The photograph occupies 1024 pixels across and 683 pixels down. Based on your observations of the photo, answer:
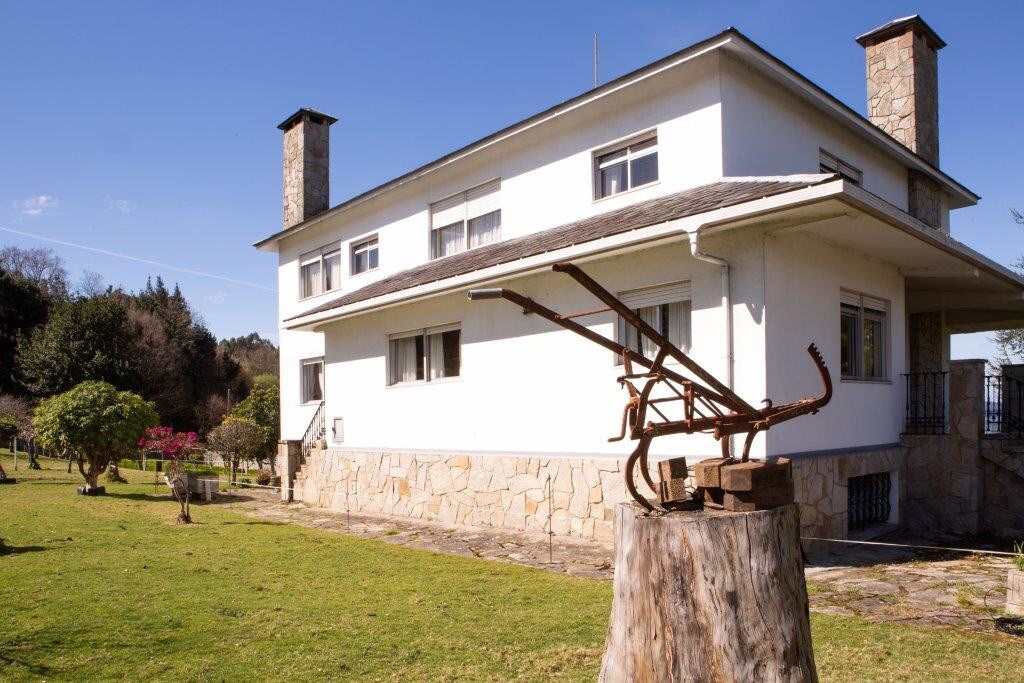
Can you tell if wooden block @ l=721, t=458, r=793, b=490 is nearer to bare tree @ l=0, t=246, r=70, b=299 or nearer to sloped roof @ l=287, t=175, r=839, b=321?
sloped roof @ l=287, t=175, r=839, b=321

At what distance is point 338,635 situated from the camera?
6.26 meters

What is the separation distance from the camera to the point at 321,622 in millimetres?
6672

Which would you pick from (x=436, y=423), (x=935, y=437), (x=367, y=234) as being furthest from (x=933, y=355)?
(x=367, y=234)

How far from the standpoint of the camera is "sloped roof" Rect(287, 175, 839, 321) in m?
8.73

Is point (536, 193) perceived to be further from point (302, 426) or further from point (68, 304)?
point (68, 304)

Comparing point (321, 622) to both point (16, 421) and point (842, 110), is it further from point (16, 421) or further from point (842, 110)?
point (16, 421)

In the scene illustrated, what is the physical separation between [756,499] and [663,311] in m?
7.72

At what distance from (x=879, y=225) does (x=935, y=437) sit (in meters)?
4.52

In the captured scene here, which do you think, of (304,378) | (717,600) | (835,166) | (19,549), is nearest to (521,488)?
(19,549)

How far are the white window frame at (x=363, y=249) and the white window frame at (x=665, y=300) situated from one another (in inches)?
327

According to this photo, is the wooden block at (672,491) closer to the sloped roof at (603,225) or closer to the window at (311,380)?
the sloped roof at (603,225)

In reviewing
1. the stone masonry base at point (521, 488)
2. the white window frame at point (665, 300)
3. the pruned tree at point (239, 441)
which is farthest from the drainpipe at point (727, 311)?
the pruned tree at point (239, 441)

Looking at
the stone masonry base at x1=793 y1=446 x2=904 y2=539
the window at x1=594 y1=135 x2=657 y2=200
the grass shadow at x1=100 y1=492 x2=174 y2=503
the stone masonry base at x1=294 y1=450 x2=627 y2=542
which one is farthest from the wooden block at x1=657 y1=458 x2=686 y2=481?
the grass shadow at x1=100 y1=492 x2=174 y2=503

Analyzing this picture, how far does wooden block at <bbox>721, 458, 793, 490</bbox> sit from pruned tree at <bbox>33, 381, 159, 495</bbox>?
688 inches
